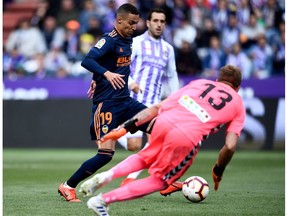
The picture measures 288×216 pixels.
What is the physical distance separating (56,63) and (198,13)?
3.68 metres

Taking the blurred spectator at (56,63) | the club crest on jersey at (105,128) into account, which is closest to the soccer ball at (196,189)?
the club crest on jersey at (105,128)

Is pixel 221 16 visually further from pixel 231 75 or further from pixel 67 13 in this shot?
pixel 231 75

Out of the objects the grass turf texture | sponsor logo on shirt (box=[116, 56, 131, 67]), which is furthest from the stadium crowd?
sponsor logo on shirt (box=[116, 56, 131, 67])

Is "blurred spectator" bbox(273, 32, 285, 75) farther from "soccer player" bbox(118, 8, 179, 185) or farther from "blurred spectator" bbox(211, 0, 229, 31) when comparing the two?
"soccer player" bbox(118, 8, 179, 185)

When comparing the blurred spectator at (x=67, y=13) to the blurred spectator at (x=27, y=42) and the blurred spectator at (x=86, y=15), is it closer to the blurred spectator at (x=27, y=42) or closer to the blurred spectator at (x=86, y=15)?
the blurred spectator at (x=86, y=15)

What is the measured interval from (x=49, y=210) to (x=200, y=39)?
39.2 feet

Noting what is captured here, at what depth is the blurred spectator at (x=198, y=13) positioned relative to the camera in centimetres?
1988

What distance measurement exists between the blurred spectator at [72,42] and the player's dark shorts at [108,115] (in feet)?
34.3

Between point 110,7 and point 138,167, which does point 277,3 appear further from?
point 138,167

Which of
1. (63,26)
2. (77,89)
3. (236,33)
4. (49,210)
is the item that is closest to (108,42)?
(49,210)

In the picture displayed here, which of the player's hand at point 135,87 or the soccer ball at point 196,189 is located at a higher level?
the player's hand at point 135,87

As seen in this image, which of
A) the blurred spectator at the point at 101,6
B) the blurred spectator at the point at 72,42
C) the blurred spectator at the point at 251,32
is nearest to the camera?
the blurred spectator at the point at 251,32

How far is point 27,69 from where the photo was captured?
19.4m

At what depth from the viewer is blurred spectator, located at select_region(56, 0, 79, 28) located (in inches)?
826
